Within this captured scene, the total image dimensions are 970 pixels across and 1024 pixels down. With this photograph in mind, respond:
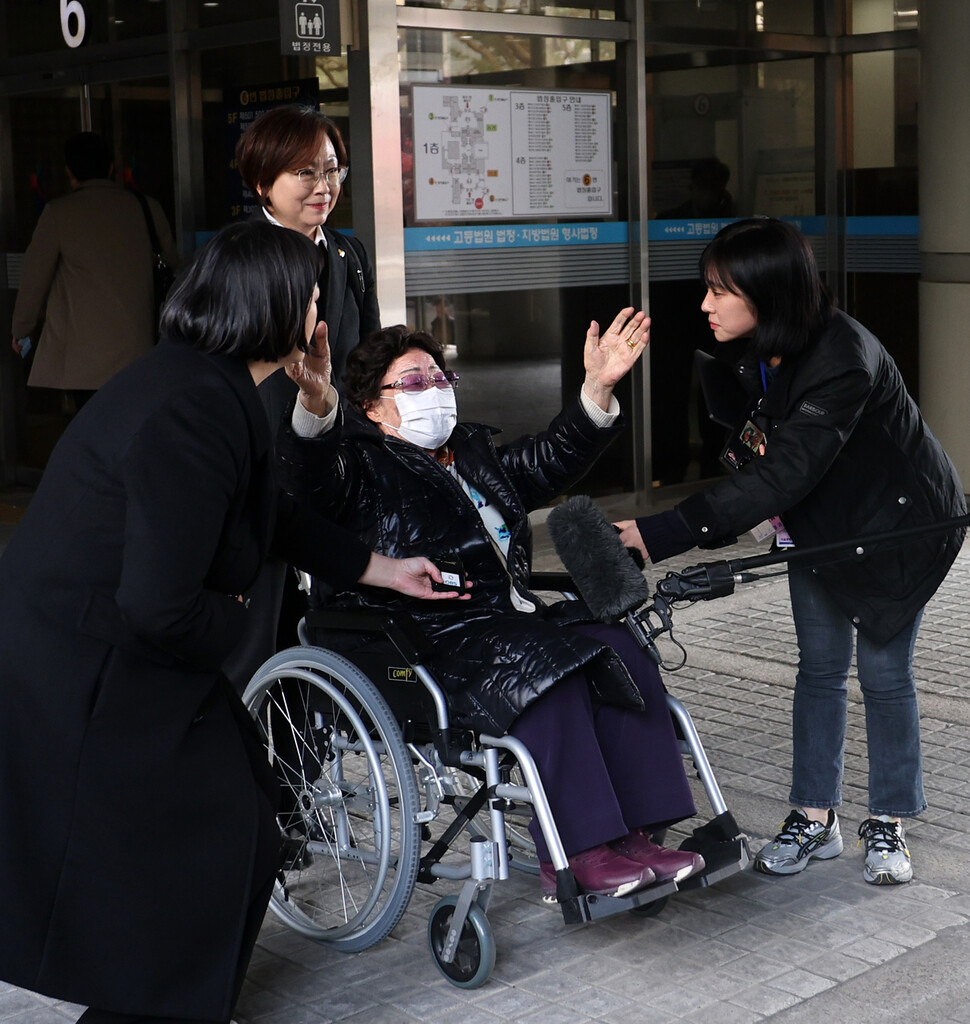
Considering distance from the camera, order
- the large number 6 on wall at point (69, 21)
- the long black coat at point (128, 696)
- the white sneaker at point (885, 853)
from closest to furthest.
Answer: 1. the long black coat at point (128, 696)
2. the white sneaker at point (885, 853)
3. the large number 6 on wall at point (69, 21)

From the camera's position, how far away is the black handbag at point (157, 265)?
305 inches

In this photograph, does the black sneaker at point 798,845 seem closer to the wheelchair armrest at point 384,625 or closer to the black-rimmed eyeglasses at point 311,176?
the wheelchair armrest at point 384,625

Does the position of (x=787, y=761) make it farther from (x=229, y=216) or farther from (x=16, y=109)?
(x=16, y=109)

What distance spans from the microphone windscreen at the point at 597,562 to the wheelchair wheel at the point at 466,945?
71cm

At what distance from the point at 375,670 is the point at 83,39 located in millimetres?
5606

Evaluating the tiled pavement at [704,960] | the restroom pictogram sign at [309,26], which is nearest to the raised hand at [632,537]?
the tiled pavement at [704,960]

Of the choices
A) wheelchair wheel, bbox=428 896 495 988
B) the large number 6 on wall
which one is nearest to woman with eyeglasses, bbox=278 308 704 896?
wheelchair wheel, bbox=428 896 495 988

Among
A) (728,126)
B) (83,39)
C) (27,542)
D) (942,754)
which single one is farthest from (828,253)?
(27,542)

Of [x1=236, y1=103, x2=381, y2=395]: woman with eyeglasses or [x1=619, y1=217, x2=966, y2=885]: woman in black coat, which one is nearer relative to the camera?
[x1=619, y1=217, x2=966, y2=885]: woman in black coat

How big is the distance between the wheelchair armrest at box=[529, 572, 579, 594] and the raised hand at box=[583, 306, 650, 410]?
0.44 meters

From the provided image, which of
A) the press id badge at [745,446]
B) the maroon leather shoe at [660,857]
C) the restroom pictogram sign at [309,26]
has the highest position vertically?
the restroom pictogram sign at [309,26]

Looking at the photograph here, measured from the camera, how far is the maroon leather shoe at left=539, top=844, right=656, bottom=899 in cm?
325

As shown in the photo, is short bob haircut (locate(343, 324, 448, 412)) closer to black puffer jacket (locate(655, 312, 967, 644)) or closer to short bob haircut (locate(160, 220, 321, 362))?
black puffer jacket (locate(655, 312, 967, 644))

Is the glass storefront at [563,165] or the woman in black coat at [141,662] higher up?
the glass storefront at [563,165]
